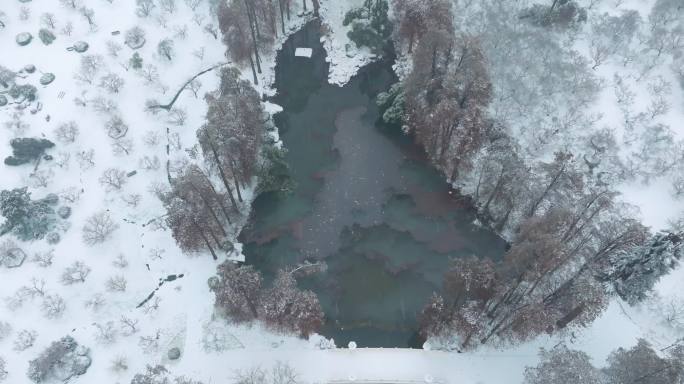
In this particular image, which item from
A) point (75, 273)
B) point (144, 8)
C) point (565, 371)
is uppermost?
point (144, 8)

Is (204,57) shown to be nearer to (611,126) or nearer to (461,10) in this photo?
(461,10)

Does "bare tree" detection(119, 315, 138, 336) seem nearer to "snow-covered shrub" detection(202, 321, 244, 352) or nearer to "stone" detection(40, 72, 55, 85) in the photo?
"snow-covered shrub" detection(202, 321, 244, 352)

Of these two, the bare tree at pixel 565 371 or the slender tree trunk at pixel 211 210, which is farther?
the slender tree trunk at pixel 211 210

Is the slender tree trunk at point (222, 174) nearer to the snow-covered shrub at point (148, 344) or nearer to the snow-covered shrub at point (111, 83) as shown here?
the snow-covered shrub at point (148, 344)

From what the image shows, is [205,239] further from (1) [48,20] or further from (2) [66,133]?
A: (1) [48,20]

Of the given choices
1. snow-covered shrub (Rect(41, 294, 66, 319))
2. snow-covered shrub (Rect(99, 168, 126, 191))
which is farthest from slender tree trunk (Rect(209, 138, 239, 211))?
snow-covered shrub (Rect(41, 294, 66, 319))

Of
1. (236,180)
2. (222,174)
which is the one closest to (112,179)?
(222,174)

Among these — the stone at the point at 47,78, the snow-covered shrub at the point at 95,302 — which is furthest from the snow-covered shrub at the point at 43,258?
the stone at the point at 47,78
